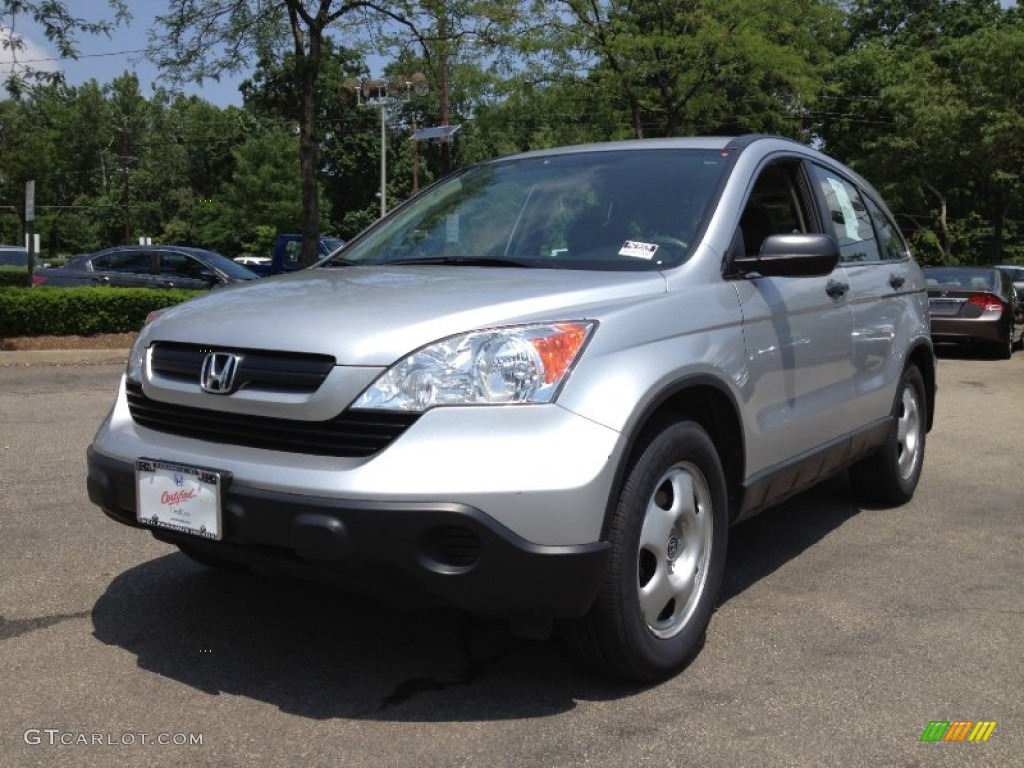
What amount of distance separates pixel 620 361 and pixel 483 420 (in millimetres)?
482

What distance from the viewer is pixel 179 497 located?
297 centimetres

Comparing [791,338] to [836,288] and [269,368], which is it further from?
[269,368]

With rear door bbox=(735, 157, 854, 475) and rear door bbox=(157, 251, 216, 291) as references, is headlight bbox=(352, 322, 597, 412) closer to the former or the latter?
rear door bbox=(735, 157, 854, 475)

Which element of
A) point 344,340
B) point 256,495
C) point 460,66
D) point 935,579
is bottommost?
point 935,579

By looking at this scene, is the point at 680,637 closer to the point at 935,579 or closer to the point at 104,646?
the point at 935,579

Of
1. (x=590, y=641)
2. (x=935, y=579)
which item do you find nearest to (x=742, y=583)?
(x=935, y=579)

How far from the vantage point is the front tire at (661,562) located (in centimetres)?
290

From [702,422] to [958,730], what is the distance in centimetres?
121

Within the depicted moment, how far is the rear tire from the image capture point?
531 centimetres

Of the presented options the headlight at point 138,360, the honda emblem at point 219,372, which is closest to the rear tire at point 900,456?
the honda emblem at point 219,372

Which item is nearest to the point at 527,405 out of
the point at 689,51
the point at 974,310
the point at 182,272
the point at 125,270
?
the point at 974,310

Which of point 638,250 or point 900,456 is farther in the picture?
point 900,456

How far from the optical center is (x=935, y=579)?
14.2 ft

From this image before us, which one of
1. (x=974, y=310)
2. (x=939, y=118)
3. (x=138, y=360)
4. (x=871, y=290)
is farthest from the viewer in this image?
(x=939, y=118)
